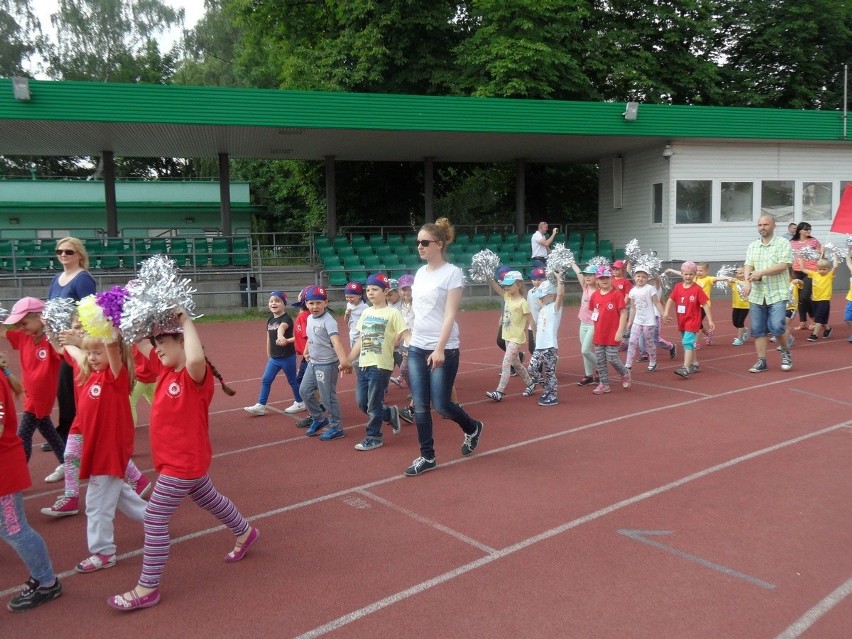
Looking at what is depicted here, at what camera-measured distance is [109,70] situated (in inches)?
1873

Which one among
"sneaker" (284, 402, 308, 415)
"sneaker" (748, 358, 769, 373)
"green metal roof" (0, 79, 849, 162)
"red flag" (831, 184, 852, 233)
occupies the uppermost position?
"green metal roof" (0, 79, 849, 162)

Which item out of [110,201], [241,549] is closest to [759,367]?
[241,549]

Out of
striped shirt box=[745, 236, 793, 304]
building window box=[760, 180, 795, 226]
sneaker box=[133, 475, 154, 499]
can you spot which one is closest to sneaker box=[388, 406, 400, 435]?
sneaker box=[133, 475, 154, 499]

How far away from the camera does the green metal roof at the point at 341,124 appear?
17172 millimetres

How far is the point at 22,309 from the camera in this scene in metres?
5.50

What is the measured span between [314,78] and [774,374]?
20.7 m

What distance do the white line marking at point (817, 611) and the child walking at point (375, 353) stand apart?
3993mm

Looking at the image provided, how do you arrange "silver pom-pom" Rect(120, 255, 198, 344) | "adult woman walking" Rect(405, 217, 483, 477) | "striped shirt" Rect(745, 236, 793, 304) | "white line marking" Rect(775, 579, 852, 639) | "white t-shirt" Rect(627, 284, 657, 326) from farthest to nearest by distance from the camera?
1. "white t-shirt" Rect(627, 284, 657, 326)
2. "striped shirt" Rect(745, 236, 793, 304)
3. "adult woman walking" Rect(405, 217, 483, 477)
4. "silver pom-pom" Rect(120, 255, 198, 344)
5. "white line marking" Rect(775, 579, 852, 639)

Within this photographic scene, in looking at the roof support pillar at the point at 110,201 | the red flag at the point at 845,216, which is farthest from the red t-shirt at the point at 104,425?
the roof support pillar at the point at 110,201

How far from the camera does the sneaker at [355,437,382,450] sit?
269 inches

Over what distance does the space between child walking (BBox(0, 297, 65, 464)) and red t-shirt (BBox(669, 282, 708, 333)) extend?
778 cm

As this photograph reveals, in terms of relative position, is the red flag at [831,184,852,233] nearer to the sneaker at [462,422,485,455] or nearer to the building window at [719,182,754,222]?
the sneaker at [462,422,485,455]

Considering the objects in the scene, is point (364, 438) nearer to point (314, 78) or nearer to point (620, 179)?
point (620, 179)

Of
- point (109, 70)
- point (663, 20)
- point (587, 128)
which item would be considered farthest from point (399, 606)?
point (109, 70)
